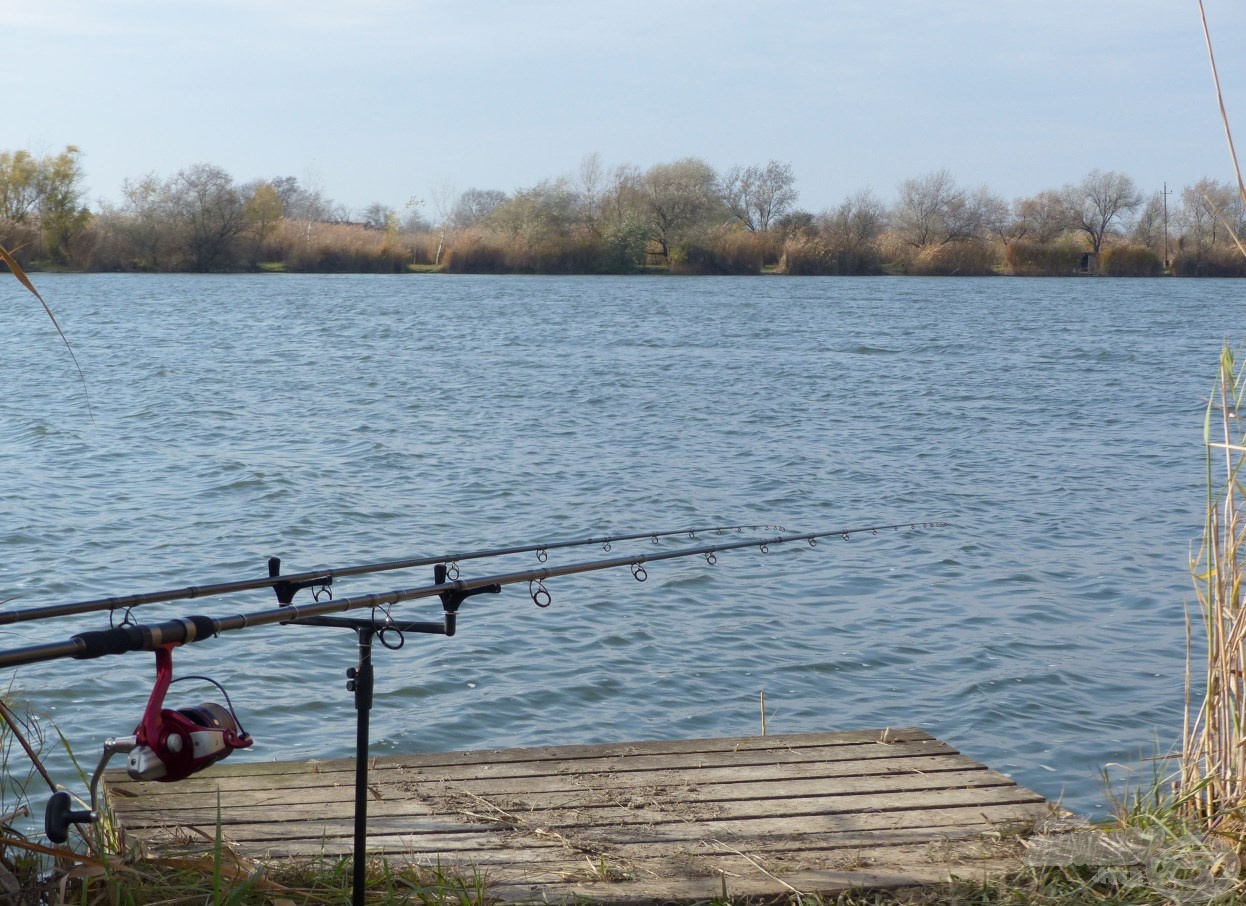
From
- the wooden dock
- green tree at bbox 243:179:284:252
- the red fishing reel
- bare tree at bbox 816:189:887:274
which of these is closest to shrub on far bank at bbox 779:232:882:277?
bare tree at bbox 816:189:887:274

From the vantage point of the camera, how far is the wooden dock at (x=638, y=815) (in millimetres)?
3186

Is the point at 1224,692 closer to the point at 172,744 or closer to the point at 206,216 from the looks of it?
the point at 172,744

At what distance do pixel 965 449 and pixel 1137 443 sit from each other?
87.2 inches

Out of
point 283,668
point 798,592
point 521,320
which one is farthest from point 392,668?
point 521,320

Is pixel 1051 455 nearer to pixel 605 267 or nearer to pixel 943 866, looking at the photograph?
pixel 943 866

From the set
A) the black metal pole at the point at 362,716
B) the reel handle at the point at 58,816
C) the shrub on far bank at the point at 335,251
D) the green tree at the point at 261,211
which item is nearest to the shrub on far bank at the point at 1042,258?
the shrub on far bank at the point at 335,251

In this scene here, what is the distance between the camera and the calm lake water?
243 inches

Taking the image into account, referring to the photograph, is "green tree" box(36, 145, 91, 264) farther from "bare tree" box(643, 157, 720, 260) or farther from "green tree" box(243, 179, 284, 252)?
"bare tree" box(643, 157, 720, 260)

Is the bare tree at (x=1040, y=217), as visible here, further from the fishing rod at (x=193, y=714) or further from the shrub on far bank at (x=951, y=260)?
the fishing rod at (x=193, y=714)

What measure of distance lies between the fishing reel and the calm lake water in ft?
10.0

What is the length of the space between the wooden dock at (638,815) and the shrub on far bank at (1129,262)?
2447 inches

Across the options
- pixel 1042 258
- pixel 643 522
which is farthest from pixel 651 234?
pixel 643 522

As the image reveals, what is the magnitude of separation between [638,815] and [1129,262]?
63453mm

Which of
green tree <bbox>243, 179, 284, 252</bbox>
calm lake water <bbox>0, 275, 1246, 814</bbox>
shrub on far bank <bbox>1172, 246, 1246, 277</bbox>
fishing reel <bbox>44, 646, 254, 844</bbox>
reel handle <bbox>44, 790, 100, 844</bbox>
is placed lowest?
calm lake water <bbox>0, 275, 1246, 814</bbox>
